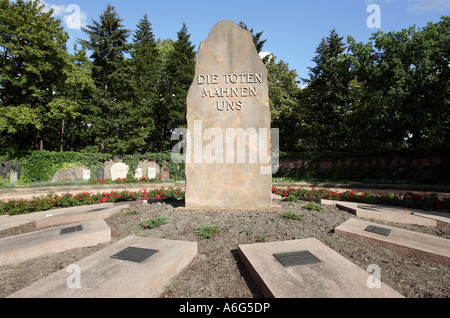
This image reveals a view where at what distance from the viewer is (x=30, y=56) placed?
1914 cm

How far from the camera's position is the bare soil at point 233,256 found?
2.84 metres

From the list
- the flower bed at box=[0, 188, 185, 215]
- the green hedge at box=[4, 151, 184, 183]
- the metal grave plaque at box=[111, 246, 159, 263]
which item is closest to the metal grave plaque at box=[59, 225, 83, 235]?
the metal grave plaque at box=[111, 246, 159, 263]

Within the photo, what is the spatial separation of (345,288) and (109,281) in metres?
2.56

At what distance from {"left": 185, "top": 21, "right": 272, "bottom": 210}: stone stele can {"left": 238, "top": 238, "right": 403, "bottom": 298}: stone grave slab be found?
9.00 ft

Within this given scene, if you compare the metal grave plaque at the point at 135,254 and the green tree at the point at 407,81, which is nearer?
the metal grave plaque at the point at 135,254

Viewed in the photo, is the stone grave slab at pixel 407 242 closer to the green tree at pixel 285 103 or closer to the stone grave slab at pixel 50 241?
the stone grave slab at pixel 50 241

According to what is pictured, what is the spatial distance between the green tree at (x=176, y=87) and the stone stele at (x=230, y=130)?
22265 mm

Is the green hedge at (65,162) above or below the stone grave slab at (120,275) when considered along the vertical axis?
above

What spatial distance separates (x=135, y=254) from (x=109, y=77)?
87.6ft

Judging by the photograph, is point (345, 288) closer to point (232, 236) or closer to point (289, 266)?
point (289, 266)

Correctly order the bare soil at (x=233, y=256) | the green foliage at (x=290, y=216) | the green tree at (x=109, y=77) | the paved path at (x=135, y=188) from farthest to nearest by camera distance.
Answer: the green tree at (x=109, y=77), the paved path at (x=135, y=188), the green foliage at (x=290, y=216), the bare soil at (x=233, y=256)

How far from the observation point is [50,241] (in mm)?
3941

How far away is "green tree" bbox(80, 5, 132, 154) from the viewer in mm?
24875

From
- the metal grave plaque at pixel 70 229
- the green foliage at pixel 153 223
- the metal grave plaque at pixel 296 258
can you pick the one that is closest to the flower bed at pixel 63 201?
the green foliage at pixel 153 223
